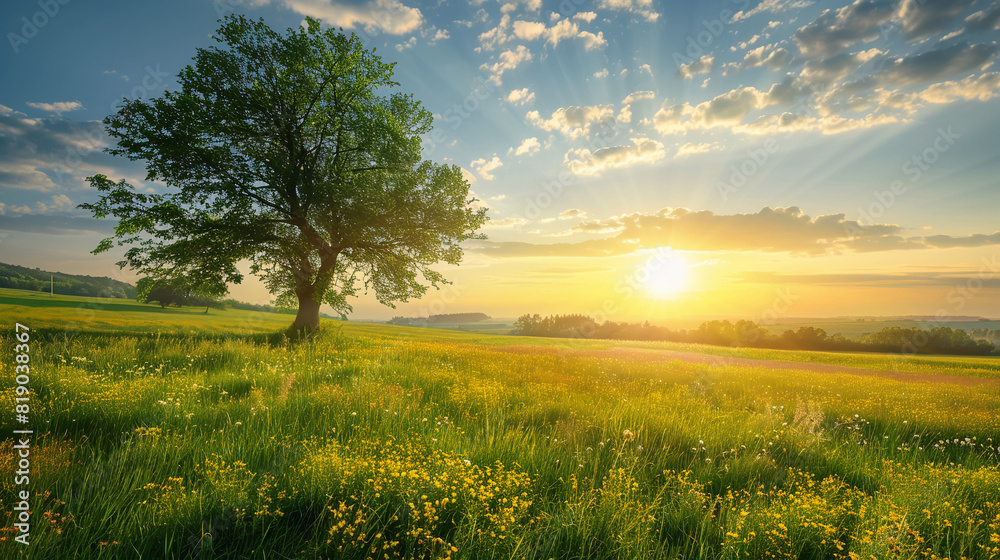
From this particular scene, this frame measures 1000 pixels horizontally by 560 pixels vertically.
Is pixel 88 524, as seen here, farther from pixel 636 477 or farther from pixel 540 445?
pixel 636 477

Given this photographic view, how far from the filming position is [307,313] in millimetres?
21391

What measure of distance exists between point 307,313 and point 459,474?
20.9m

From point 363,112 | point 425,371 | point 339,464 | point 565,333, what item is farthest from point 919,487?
point 565,333

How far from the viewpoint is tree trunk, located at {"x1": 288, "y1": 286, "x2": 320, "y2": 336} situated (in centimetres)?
2092

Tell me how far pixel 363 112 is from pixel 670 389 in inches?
727

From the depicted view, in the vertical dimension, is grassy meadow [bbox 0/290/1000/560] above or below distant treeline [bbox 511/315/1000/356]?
above

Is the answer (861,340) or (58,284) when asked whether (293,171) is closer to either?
(861,340)

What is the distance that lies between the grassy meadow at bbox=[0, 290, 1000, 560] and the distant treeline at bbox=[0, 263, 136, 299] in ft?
269

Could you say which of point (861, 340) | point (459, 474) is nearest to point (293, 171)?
point (459, 474)

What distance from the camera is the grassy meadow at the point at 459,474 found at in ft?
9.49

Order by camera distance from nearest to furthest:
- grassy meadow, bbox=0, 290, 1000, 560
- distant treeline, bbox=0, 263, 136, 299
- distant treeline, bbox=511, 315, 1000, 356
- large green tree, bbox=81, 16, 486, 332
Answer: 1. grassy meadow, bbox=0, 290, 1000, 560
2. large green tree, bbox=81, 16, 486, 332
3. distant treeline, bbox=511, 315, 1000, 356
4. distant treeline, bbox=0, 263, 136, 299

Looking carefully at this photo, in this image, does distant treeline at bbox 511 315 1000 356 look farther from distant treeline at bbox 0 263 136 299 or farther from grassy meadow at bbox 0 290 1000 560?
distant treeline at bbox 0 263 136 299

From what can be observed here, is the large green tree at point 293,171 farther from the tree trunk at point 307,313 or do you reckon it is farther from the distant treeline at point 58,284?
the distant treeline at point 58,284

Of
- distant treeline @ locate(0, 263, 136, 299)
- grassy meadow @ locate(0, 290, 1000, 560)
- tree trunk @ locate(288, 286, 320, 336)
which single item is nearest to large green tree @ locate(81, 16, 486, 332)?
tree trunk @ locate(288, 286, 320, 336)
